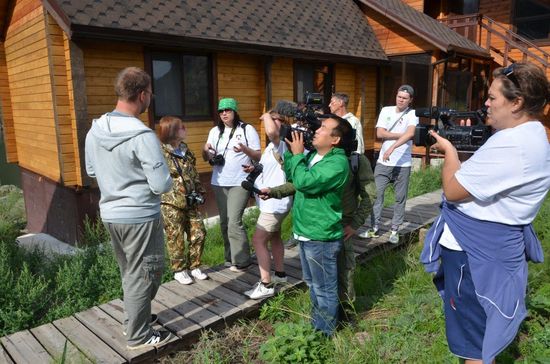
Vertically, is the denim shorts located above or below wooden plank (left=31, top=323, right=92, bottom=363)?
above

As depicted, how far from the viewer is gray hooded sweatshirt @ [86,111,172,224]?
250 cm

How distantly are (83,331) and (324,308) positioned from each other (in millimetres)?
1889

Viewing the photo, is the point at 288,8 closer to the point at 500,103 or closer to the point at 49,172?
the point at 49,172

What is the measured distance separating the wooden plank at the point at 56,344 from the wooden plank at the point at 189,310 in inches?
32.3

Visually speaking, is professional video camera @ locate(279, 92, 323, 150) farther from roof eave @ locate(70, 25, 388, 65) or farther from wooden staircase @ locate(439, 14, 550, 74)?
wooden staircase @ locate(439, 14, 550, 74)

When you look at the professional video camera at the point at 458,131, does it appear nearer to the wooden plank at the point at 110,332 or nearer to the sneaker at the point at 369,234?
the wooden plank at the point at 110,332

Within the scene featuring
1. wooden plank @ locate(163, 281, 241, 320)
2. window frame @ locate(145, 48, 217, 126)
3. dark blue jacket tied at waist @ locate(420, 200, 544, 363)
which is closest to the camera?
dark blue jacket tied at waist @ locate(420, 200, 544, 363)

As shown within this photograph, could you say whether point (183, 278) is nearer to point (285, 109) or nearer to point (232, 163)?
point (232, 163)

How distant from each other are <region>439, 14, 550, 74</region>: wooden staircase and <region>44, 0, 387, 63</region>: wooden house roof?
3723 mm

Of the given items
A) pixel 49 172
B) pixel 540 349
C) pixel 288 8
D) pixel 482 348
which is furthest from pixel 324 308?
pixel 288 8

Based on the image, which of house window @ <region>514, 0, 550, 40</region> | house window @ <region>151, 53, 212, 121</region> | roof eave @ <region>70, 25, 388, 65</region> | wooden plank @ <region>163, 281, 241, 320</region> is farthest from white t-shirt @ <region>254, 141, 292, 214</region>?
house window @ <region>514, 0, 550, 40</region>

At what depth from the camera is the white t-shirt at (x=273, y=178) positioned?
3441 mm

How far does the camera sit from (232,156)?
4.05 meters

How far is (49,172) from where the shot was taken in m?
7.36
